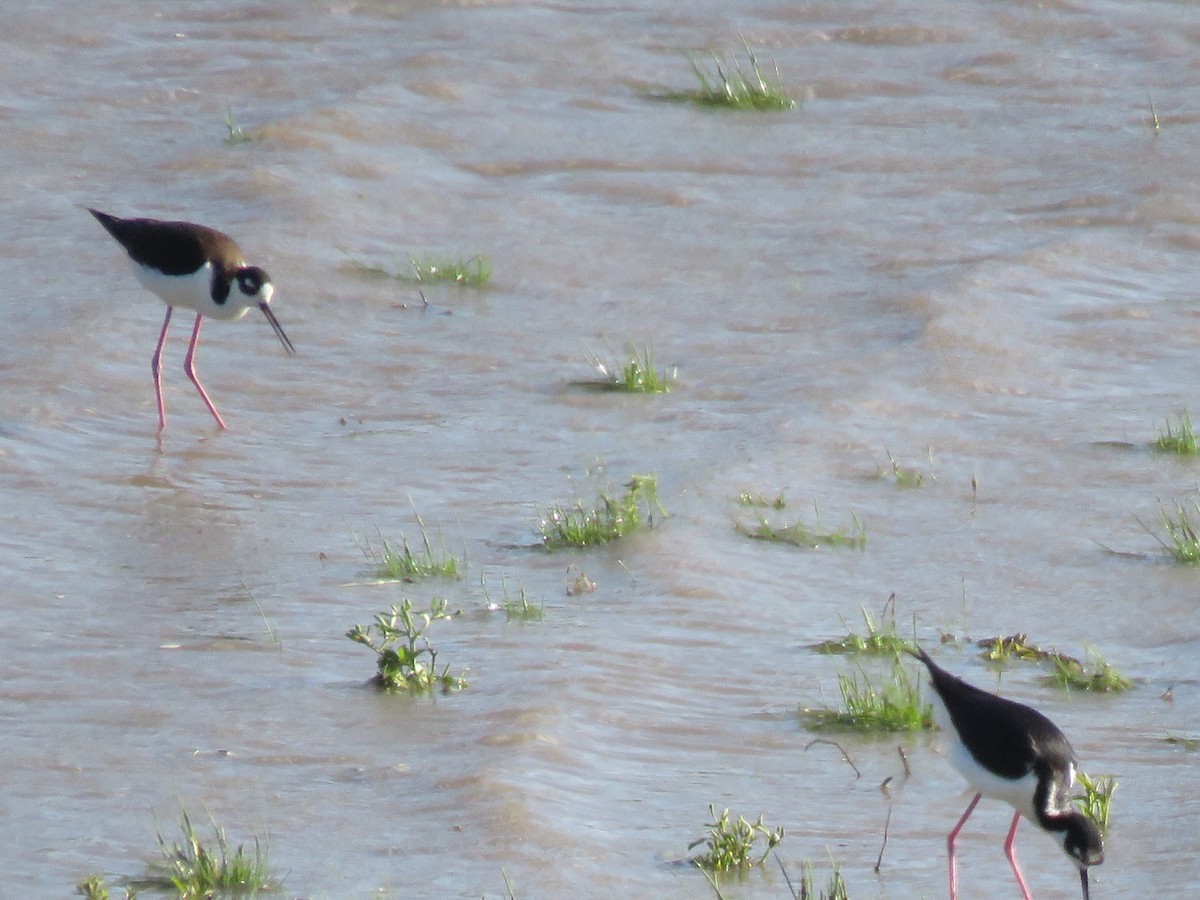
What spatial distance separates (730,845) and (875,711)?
1.01 meters

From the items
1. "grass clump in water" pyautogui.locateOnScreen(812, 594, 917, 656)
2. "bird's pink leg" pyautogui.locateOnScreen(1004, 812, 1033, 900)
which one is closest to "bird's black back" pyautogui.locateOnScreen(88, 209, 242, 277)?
"grass clump in water" pyautogui.locateOnScreen(812, 594, 917, 656)

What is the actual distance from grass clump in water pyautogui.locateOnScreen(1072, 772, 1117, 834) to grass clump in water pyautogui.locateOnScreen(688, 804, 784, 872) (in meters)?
0.81

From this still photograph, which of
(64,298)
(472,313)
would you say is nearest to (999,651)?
(472,313)

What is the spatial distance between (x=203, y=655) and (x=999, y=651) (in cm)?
233

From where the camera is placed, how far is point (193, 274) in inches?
330

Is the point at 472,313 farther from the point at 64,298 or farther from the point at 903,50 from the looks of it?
the point at 903,50

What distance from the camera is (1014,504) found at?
740cm

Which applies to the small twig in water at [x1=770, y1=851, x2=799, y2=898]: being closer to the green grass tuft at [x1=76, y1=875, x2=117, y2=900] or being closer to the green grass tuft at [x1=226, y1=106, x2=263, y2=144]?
the green grass tuft at [x1=76, y1=875, x2=117, y2=900]

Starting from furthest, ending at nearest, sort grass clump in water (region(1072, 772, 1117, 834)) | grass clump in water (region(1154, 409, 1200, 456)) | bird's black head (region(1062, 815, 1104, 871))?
grass clump in water (region(1154, 409, 1200, 456)), grass clump in water (region(1072, 772, 1117, 834)), bird's black head (region(1062, 815, 1104, 871))

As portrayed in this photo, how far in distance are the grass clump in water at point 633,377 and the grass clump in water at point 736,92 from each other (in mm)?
4086

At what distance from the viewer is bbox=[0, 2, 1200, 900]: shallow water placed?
516 centimetres

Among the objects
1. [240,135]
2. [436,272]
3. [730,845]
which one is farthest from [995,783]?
[240,135]

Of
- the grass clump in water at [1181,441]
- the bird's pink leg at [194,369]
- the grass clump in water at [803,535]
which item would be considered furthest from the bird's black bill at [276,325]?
the grass clump in water at [1181,441]

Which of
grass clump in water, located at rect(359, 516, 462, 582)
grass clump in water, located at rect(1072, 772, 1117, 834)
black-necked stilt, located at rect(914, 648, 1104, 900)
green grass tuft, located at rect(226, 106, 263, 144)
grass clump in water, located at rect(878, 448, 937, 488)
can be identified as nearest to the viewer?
black-necked stilt, located at rect(914, 648, 1104, 900)
